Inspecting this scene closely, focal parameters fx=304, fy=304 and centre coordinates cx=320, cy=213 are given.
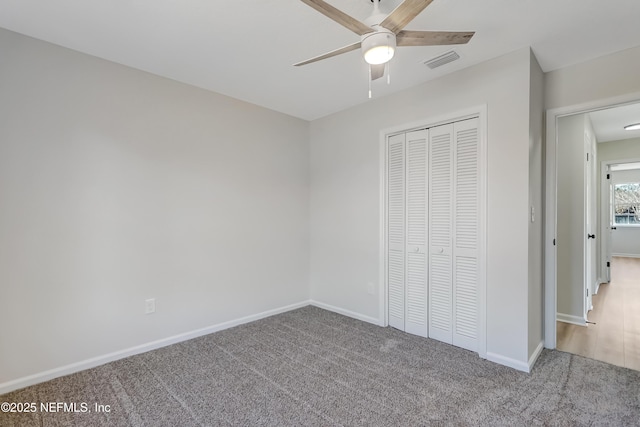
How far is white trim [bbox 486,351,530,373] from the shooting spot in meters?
2.32

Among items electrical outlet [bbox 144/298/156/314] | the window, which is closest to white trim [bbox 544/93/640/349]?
electrical outlet [bbox 144/298/156/314]

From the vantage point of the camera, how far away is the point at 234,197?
3.33 metres

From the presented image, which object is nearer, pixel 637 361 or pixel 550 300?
→ pixel 637 361

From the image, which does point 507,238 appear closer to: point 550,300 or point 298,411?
point 550,300

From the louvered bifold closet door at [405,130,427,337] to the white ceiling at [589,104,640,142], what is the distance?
6.61 feet

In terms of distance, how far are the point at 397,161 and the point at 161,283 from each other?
2601 millimetres

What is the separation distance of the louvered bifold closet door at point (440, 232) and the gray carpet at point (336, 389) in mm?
240

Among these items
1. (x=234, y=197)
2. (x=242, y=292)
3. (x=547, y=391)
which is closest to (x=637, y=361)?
(x=547, y=391)

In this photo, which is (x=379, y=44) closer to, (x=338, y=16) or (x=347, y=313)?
(x=338, y=16)

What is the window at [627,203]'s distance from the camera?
788cm

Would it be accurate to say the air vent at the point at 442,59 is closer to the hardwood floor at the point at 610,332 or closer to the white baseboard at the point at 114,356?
the hardwood floor at the point at 610,332

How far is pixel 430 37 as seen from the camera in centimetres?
162

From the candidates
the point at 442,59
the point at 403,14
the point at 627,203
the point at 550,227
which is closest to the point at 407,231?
the point at 550,227

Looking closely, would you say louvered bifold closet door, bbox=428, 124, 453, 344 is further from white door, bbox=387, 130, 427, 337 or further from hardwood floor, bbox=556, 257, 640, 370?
hardwood floor, bbox=556, 257, 640, 370
